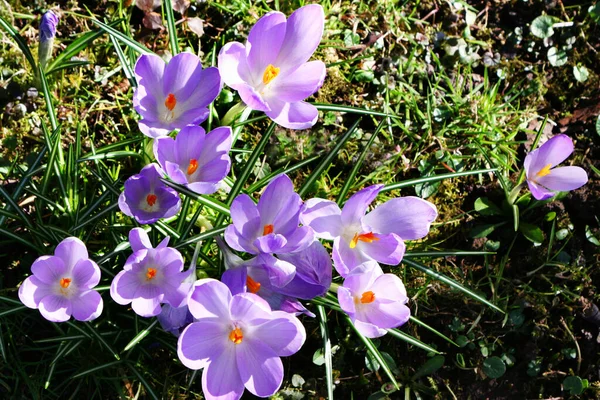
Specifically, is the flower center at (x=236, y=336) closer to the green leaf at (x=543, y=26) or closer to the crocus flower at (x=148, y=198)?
the crocus flower at (x=148, y=198)

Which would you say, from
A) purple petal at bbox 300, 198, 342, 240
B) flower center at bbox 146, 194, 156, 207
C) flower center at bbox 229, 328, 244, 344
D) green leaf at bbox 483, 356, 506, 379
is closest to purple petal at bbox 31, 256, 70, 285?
flower center at bbox 146, 194, 156, 207

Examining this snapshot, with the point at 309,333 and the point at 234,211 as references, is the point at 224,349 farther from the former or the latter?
the point at 309,333

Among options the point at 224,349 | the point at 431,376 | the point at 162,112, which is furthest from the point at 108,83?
the point at 431,376

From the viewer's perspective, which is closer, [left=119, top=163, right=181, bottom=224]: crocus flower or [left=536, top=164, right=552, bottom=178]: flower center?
[left=119, top=163, right=181, bottom=224]: crocus flower

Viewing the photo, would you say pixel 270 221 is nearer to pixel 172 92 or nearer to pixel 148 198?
pixel 148 198

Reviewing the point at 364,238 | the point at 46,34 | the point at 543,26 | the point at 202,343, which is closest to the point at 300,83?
the point at 364,238

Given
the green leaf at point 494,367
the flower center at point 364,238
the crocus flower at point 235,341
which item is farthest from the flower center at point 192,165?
the green leaf at point 494,367

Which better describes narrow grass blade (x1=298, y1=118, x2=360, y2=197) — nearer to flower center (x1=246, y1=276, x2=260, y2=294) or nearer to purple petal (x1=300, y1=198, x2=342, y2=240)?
A: purple petal (x1=300, y1=198, x2=342, y2=240)
